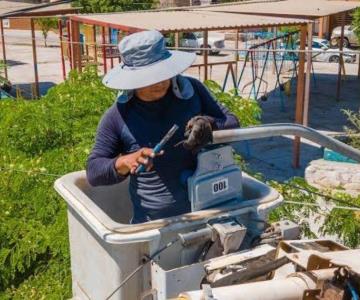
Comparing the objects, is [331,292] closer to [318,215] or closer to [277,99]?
[318,215]

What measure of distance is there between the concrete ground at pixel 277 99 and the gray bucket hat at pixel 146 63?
7589 mm

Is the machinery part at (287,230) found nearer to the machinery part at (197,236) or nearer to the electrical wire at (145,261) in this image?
the machinery part at (197,236)

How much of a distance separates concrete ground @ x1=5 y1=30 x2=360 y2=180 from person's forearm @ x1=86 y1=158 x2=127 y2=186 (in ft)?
24.9

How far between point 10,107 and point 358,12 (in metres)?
12.7

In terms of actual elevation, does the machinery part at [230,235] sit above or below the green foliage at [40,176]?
above

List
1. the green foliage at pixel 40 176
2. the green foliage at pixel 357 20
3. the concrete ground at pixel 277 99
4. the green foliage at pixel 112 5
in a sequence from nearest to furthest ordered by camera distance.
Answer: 1. the green foliage at pixel 40 176
2. the concrete ground at pixel 277 99
3. the green foliage at pixel 357 20
4. the green foliage at pixel 112 5

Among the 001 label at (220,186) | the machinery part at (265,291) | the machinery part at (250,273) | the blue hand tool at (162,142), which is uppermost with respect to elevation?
the blue hand tool at (162,142)

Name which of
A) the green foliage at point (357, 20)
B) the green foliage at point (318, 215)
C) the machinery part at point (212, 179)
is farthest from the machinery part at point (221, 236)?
the green foliage at point (357, 20)

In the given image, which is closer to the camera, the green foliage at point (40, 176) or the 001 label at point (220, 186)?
the 001 label at point (220, 186)

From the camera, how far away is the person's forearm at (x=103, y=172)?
7.48ft

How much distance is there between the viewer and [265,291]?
1701 millimetres

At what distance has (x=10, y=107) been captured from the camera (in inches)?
224

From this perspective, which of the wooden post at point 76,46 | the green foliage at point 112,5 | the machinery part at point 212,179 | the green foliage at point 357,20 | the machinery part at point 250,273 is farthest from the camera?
the green foliage at point 112,5

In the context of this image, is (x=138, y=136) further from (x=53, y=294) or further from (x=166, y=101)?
(x=53, y=294)
